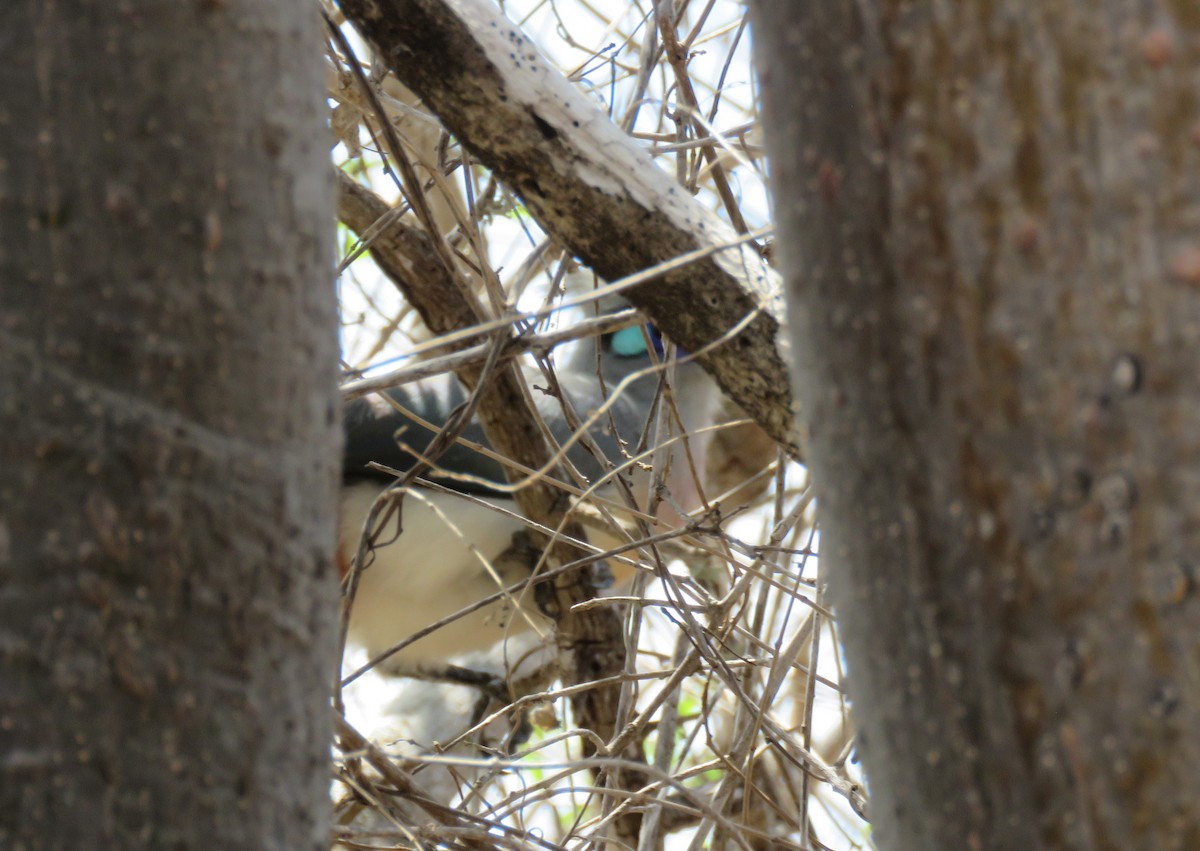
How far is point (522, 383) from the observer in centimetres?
132

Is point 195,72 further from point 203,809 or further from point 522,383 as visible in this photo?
point 522,383

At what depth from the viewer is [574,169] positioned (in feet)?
3.24

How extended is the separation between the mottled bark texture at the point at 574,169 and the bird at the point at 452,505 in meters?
1.29

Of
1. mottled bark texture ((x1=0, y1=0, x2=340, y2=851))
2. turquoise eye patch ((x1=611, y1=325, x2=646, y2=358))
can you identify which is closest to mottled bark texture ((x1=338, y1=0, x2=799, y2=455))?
mottled bark texture ((x1=0, y1=0, x2=340, y2=851))

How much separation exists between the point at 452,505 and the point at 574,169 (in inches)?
70.8

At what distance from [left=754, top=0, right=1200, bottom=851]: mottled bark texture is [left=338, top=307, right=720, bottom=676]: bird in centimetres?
184

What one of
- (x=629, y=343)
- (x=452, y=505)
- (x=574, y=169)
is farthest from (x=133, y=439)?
(x=629, y=343)

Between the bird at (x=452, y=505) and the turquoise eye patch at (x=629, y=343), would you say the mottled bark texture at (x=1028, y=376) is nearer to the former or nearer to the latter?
the bird at (x=452, y=505)

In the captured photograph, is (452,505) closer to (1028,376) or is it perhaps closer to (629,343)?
(629,343)

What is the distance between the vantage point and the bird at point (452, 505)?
2.46m

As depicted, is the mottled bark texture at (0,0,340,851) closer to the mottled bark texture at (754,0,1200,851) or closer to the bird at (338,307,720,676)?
the mottled bark texture at (754,0,1200,851)

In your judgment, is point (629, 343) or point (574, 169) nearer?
point (574, 169)

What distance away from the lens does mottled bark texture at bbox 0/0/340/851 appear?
1.59 ft

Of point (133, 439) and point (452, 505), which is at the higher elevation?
point (452, 505)
